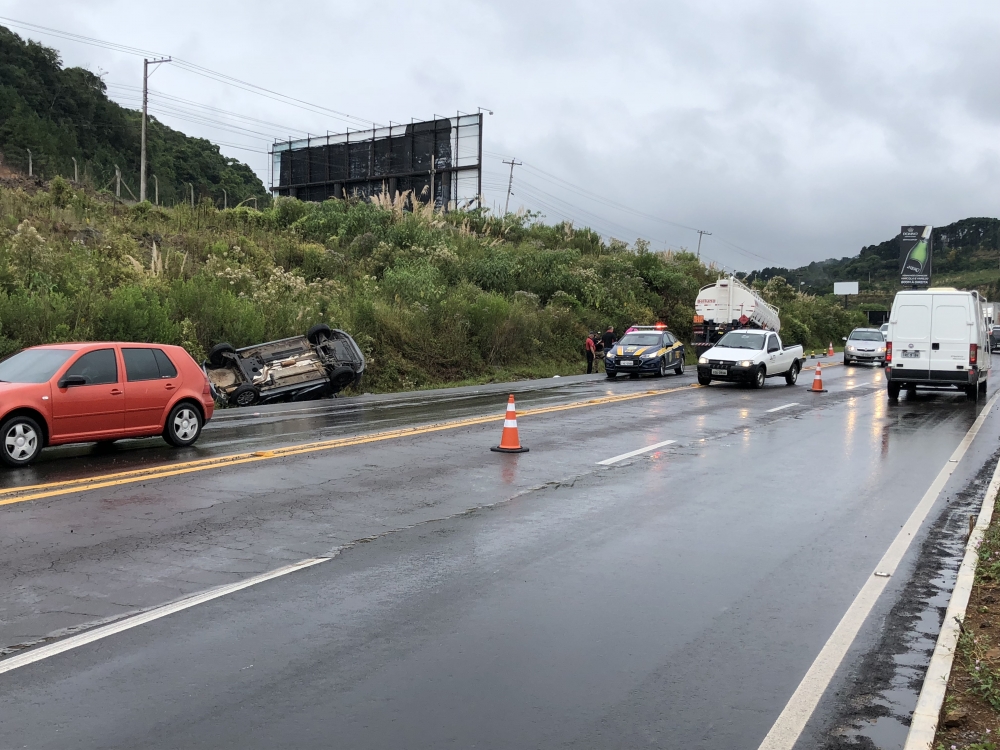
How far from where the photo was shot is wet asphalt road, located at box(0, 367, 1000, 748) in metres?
4.46

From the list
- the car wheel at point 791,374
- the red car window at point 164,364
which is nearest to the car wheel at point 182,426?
the red car window at point 164,364

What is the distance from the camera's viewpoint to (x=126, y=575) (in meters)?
6.58

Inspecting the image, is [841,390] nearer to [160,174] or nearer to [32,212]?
[32,212]

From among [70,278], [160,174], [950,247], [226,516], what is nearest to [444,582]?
[226,516]

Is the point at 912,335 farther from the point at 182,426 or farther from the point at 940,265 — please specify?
the point at 940,265

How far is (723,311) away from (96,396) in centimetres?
3487

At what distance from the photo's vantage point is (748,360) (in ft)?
85.9

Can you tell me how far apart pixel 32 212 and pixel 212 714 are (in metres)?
28.6

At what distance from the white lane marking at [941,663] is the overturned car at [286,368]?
1540cm

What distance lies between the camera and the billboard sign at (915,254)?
76312 mm

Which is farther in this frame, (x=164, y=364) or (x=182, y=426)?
(x=182, y=426)

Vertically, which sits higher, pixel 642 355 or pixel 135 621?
pixel 642 355

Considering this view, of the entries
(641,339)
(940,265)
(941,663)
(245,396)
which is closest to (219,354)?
(245,396)

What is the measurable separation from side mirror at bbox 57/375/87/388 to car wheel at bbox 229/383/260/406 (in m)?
8.52
